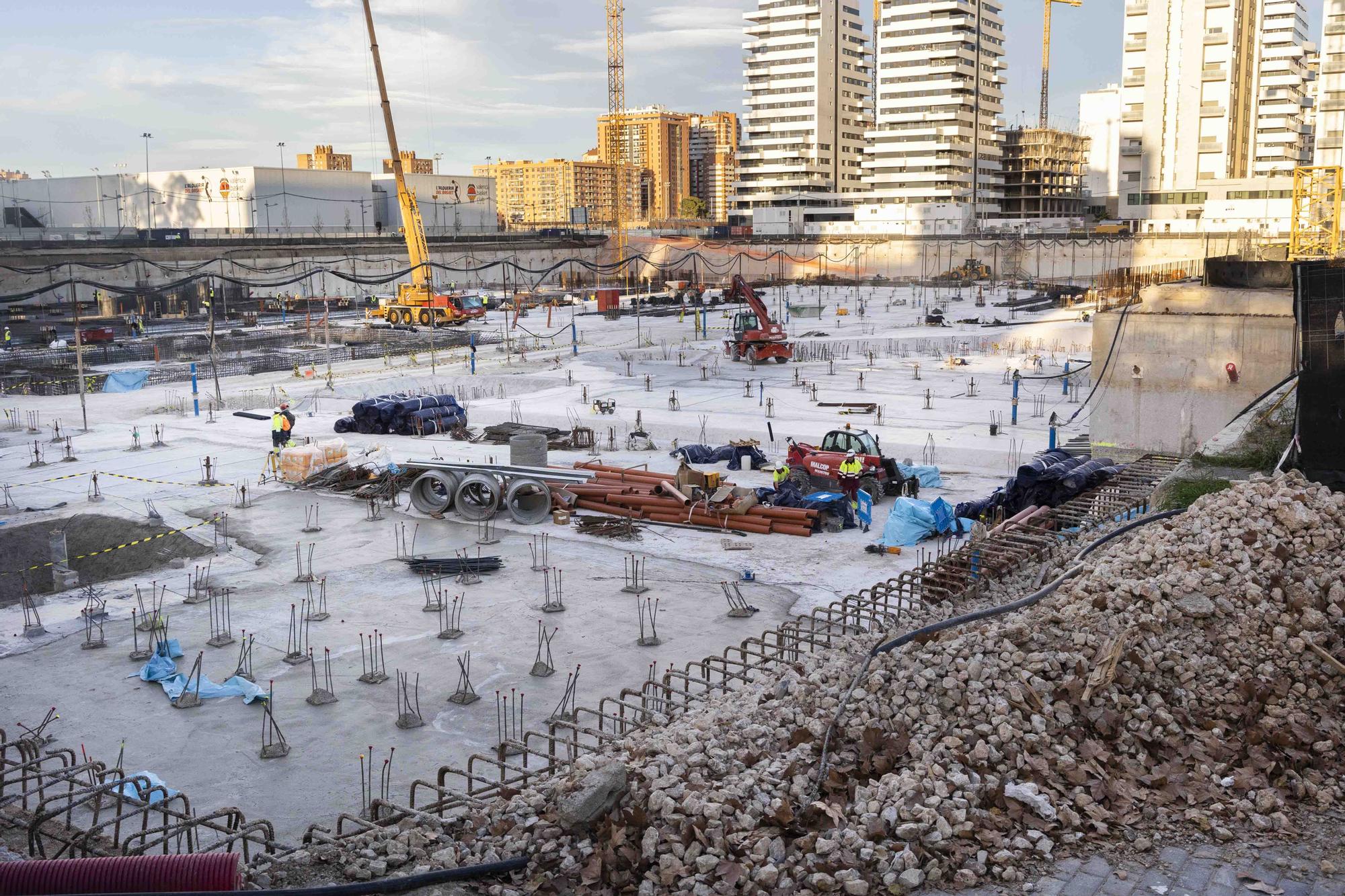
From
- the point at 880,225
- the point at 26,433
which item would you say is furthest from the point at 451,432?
the point at 880,225

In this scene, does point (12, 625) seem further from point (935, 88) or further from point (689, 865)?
point (935, 88)

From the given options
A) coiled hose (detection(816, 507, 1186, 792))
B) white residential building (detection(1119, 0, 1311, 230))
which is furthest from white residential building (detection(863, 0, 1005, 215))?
coiled hose (detection(816, 507, 1186, 792))

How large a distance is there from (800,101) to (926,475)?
115919mm

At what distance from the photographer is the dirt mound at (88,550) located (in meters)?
18.9

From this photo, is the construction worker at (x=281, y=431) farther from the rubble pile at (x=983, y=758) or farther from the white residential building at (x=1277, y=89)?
the white residential building at (x=1277, y=89)

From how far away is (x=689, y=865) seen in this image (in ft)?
25.5

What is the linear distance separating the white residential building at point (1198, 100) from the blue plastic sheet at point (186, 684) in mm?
94852

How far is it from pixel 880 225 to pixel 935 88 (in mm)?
20452

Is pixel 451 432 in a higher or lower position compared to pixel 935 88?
lower

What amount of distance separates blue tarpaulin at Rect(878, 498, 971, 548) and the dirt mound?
11.7 meters

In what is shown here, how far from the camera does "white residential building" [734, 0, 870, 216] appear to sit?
5138 inches

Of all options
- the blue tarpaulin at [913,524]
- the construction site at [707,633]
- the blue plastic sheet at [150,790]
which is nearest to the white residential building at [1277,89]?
the construction site at [707,633]

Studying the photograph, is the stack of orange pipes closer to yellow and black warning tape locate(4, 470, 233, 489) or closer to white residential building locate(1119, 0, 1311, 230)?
yellow and black warning tape locate(4, 470, 233, 489)

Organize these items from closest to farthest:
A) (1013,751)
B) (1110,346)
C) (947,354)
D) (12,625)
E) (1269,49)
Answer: (1013,751) < (12,625) < (1110,346) < (947,354) < (1269,49)
